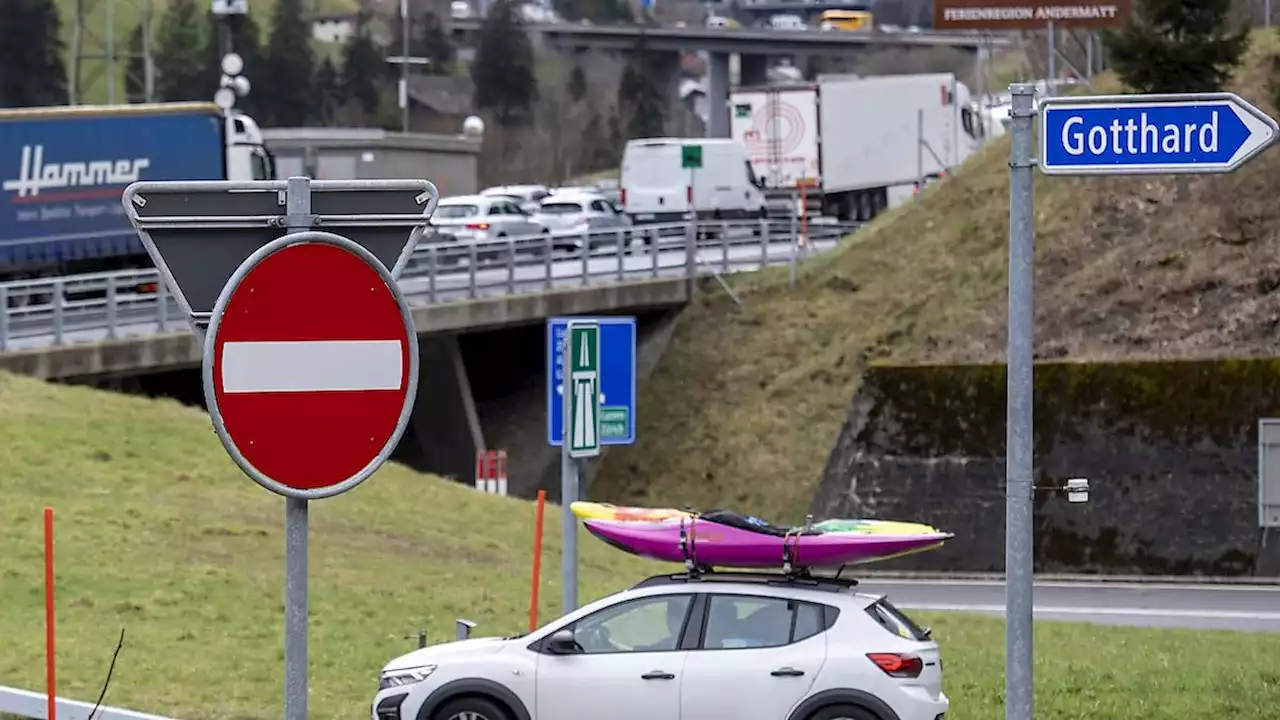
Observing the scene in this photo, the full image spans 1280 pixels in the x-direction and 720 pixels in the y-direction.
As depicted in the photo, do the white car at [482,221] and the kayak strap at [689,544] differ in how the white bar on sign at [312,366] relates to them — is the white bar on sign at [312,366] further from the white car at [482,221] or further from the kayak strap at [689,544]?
the white car at [482,221]

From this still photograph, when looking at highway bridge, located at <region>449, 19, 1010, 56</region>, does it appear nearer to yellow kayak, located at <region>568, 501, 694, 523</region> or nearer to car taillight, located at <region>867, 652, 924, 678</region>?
yellow kayak, located at <region>568, 501, 694, 523</region>

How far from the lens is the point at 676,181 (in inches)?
2095

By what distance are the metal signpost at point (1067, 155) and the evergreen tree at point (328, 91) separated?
10082 centimetres

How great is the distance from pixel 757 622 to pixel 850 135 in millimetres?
44110

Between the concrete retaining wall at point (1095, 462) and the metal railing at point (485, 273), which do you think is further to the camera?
the metal railing at point (485, 273)

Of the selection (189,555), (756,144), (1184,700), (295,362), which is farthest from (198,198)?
(756,144)

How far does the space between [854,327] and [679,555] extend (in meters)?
27.1

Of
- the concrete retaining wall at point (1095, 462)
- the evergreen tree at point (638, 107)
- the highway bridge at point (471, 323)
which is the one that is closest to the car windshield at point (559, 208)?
the highway bridge at point (471, 323)

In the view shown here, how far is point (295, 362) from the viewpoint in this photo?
14.4 feet

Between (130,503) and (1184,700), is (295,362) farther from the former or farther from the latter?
(130,503)

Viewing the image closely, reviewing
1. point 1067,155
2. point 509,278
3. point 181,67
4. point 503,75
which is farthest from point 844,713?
point 503,75

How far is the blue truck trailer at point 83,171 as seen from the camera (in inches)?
1422

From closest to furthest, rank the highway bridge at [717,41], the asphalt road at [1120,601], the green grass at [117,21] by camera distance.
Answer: the asphalt road at [1120,601]
the green grass at [117,21]
the highway bridge at [717,41]

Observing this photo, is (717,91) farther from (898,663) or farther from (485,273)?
(898,663)
